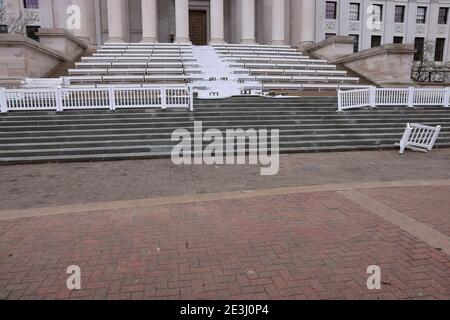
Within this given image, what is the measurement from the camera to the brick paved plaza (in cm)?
343

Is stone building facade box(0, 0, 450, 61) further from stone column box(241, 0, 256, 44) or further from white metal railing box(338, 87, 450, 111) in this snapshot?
white metal railing box(338, 87, 450, 111)

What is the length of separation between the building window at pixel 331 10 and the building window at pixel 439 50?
44.3ft

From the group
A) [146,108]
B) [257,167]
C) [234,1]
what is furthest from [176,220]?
[234,1]

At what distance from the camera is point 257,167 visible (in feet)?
28.8

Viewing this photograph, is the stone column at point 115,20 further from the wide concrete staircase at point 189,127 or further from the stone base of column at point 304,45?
the wide concrete staircase at point 189,127

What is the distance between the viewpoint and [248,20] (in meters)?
28.8

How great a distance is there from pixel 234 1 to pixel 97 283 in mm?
34637

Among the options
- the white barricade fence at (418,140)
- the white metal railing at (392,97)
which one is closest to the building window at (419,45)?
the white metal railing at (392,97)

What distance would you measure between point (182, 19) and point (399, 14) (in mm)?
26068

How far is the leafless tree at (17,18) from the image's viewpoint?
29.9 metres

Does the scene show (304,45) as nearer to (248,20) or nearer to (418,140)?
(248,20)

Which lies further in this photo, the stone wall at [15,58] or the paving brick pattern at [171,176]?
the stone wall at [15,58]

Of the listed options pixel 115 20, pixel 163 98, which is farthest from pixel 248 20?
pixel 163 98

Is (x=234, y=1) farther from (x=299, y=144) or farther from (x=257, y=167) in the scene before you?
(x=257, y=167)
